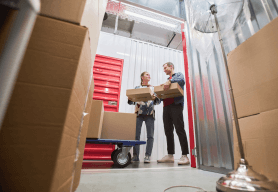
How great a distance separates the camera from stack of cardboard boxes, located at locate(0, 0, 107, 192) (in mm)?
302

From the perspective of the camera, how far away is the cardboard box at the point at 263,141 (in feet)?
1.96

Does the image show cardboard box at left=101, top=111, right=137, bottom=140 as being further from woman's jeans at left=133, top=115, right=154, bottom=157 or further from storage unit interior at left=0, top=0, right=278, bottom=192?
woman's jeans at left=133, top=115, right=154, bottom=157

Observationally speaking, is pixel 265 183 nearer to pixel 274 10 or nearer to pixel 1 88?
pixel 1 88

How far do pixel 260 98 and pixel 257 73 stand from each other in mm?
134

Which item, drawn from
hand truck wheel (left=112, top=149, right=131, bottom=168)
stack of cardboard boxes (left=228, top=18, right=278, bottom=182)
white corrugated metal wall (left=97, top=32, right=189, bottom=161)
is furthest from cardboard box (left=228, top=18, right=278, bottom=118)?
white corrugated metal wall (left=97, top=32, right=189, bottom=161)

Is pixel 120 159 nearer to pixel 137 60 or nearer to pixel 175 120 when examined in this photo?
pixel 175 120

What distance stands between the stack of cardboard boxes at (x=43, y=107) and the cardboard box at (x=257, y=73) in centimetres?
84

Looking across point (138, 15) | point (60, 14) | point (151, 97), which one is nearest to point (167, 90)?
point (151, 97)

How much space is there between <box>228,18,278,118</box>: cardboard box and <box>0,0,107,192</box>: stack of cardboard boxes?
84cm

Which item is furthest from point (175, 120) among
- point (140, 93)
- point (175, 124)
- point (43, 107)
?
point (43, 107)

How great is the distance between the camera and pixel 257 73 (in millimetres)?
698

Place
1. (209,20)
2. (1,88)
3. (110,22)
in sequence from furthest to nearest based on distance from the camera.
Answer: (110,22) → (209,20) → (1,88)

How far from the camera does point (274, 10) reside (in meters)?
0.84

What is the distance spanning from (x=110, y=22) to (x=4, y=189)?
382cm
